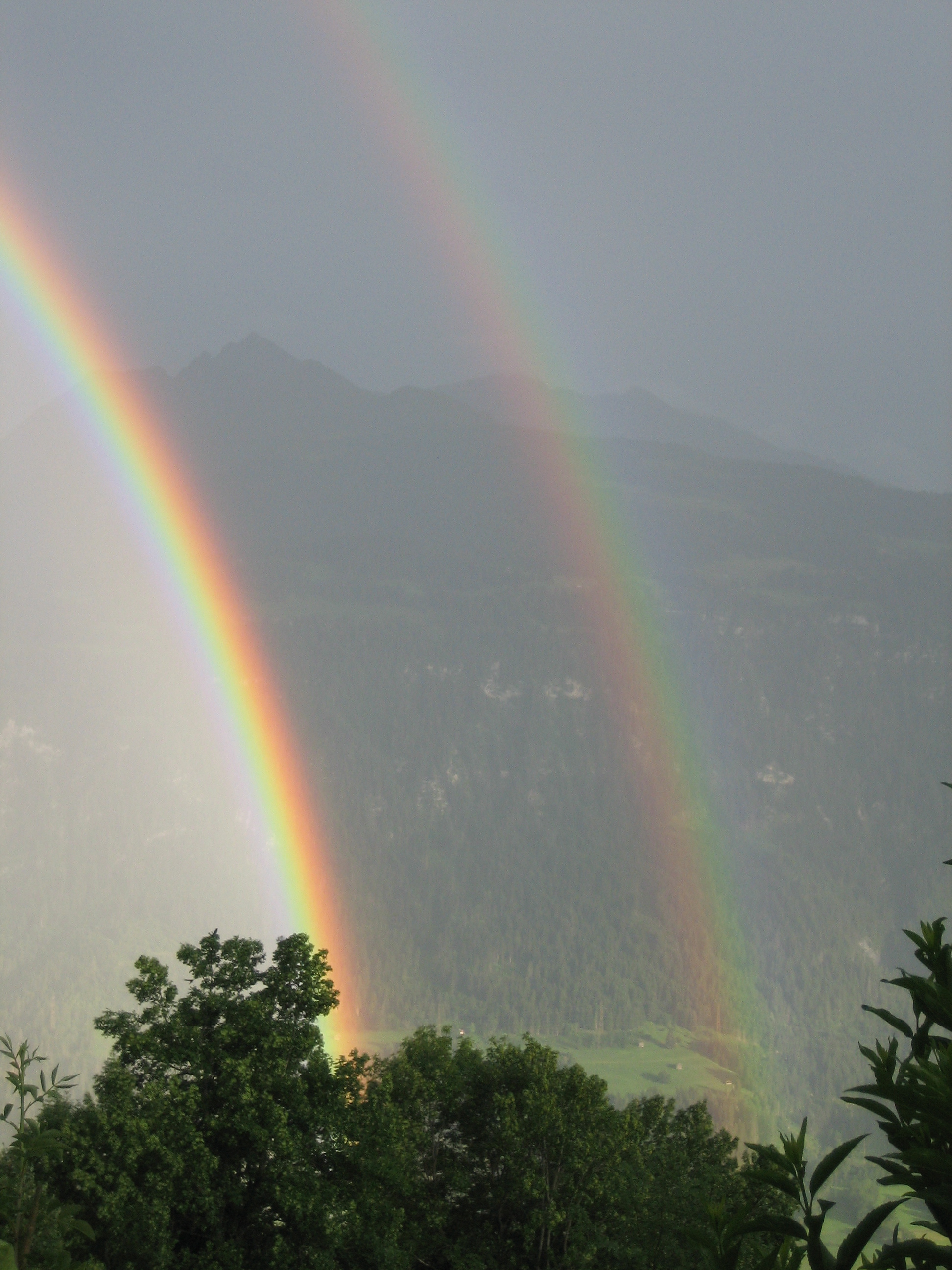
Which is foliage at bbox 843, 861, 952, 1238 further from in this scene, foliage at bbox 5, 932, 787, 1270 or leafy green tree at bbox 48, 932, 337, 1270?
leafy green tree at bbox 48, 932, 337, 1270

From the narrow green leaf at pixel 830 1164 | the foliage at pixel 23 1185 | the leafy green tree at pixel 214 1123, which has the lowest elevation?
the foliage at pixel 23 1185

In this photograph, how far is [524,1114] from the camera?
31.0 m

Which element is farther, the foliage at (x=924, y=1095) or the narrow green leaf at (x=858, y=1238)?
the narrow green leaf at (x=858, y=1238)

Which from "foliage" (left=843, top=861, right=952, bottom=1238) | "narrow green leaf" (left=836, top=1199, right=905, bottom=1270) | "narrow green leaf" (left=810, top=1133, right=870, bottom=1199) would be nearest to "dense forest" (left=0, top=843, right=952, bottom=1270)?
"foliage" (left=843, top=861, right=952, bottom=1238)

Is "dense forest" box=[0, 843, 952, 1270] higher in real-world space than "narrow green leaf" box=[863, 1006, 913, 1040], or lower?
higher

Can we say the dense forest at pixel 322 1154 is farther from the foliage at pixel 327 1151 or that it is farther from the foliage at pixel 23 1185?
the foliage at pixel 23 1185

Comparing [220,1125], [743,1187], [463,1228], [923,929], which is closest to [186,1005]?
[220,1125]

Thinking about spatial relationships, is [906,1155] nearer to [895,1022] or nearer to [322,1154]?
[895,1022]

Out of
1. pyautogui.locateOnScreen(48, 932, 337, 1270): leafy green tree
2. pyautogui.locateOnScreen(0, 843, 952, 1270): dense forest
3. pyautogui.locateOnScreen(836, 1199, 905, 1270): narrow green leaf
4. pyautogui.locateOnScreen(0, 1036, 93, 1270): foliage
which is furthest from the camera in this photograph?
pyautogui.locateOnScreen(0, 843, 952, 1270): dense forest

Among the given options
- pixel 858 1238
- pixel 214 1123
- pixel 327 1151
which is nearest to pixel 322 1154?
pixel 327 1151

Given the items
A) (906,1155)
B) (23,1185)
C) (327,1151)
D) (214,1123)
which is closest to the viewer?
(906,1155)

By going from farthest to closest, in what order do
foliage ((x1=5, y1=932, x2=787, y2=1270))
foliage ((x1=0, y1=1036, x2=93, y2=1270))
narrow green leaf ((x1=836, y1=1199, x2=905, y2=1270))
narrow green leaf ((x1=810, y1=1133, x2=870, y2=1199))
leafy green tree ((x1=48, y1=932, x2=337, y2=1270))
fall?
foliage ((x1=5, y1=932, x2=787, y2=1270)) → leafy green tree ((x1=48, y1=932, x2=337, y2=1270)) → foliage ((x1=0, y1=1036, x2=93, y2=1270)) → narrow green leaf ((x1=810, y1=1133, x2=870, y2=1199)) → narrow green leaf ((x1=836, y1=1199, x2=905, y2=1270))

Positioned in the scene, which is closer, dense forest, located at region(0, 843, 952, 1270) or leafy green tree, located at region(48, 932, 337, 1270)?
leafy green tree, located at region(48, 932, 337, 1270)

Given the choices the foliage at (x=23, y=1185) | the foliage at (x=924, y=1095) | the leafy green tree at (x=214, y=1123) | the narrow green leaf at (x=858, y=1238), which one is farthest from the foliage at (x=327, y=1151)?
the narrow green leaf at (x=858, y=1238)
